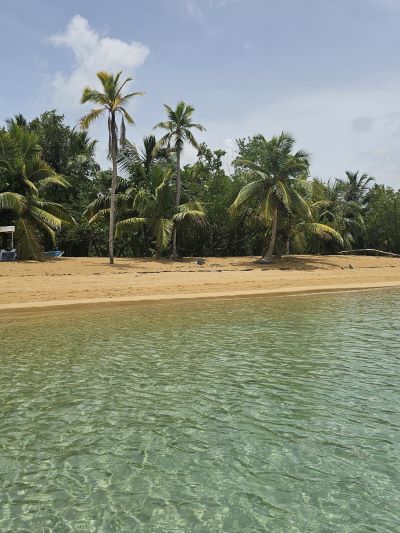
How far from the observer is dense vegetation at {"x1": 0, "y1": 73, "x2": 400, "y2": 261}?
1136 inches

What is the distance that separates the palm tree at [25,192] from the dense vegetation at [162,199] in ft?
0.21

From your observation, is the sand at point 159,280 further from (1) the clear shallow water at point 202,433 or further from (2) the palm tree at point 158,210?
(1) the clear shallow water at point 202,433

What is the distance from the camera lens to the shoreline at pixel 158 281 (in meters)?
17.8

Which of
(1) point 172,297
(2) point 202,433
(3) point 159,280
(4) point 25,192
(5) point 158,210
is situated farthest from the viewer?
(5) point 158,210

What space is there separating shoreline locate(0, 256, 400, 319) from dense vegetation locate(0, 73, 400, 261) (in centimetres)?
247

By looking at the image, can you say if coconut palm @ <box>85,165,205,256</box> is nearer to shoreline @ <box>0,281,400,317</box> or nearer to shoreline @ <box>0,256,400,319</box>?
shoreline @ <box>0,256,400,319</box>

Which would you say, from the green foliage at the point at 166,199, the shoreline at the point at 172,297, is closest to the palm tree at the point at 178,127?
the green foliage at the point at 166,199

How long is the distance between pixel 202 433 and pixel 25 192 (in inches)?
1084

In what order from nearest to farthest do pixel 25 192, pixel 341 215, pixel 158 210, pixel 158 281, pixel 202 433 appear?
pixel 202 433 → pixel 158 281 → pixel 25 192 → pixel 158 210 → pixel 341 215

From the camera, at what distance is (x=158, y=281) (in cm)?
2167

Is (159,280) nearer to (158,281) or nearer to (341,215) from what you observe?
(158,281)

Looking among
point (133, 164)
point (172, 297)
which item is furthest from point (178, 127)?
point (172, 297)

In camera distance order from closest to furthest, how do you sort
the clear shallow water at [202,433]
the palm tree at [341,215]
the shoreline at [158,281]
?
the clear shallow water at [202,433]
the shoreline at [158,281]
the palm tree at [341,215]

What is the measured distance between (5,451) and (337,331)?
335 inches
